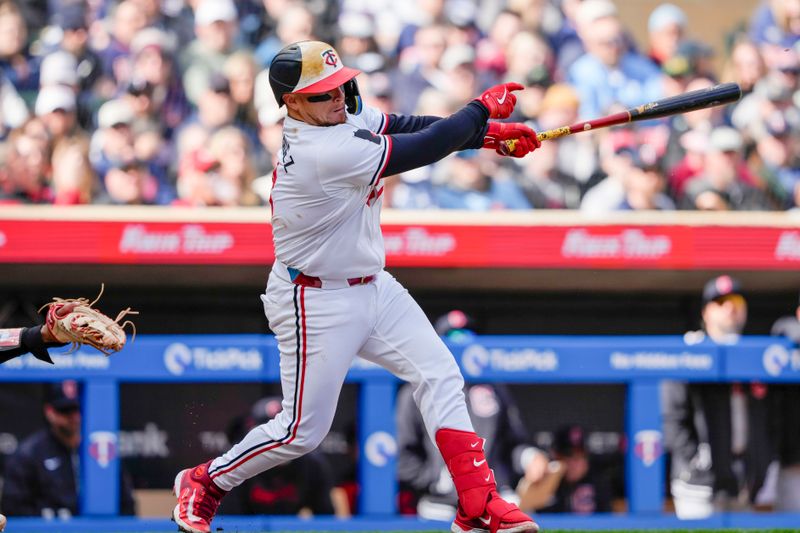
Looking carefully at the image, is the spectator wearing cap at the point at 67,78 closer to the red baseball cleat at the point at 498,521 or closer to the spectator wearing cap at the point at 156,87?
the spectator wearing cap at the point at 156,87

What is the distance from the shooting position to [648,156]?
648cm

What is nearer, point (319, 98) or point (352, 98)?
point (319, 98)

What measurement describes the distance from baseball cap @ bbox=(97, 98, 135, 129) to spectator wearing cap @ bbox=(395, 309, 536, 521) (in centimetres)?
199

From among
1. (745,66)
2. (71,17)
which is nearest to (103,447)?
(71,17)

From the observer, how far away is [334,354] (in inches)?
138

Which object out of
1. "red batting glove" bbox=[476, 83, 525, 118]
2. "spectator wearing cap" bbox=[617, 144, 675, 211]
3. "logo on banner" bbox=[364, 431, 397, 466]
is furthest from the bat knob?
"spectator wearing cap" bbox=[617, 144, 675, 211]

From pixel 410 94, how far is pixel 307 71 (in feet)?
10.6

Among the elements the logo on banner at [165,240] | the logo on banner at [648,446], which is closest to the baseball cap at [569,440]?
the logo on banner at [648,446]

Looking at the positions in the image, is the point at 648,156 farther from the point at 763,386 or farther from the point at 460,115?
the point at 460,115

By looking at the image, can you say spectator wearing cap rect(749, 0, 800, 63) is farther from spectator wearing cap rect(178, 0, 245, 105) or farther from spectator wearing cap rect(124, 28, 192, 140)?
spectator wearing cap rect(124, 28, 192, 140)

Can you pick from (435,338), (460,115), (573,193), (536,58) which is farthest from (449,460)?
(536,58)

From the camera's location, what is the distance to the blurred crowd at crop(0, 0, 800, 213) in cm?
611

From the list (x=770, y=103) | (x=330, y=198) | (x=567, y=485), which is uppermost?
(x=770, y=103)

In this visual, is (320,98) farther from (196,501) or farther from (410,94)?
(410,94)
